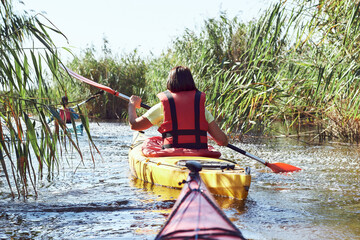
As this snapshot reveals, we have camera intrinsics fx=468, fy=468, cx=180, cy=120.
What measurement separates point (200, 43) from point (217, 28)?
586mm

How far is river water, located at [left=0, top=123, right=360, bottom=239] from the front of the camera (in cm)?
290

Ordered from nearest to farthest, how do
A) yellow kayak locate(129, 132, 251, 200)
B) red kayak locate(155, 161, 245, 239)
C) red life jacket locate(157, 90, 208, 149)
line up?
red kayak locate(155, 161, 245, 239)
yellow kayak locate(129, 132, 251, 200)
red life jacket locate(157, 90, 208, 149)

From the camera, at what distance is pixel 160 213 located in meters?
3.37

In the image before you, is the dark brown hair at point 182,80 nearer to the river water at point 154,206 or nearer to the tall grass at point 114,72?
the river water at point 154,206

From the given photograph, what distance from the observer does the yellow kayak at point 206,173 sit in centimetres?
363

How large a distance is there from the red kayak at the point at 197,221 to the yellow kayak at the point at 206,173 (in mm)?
1430

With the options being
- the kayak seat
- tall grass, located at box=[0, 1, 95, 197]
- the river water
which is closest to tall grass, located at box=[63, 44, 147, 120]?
the river water

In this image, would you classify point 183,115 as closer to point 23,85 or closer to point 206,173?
point 206,173

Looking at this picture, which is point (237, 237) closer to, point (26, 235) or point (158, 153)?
point (26, 235)

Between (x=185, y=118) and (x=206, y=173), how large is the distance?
57 centimetres

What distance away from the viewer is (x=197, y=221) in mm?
1709

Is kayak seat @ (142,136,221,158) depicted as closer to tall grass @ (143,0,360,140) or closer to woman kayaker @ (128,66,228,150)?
woman kayaker @ (128,66,228,150)

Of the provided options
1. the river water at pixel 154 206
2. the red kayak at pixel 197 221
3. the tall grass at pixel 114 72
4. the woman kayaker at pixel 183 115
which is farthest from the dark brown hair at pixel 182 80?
the tall grass at pixel 114 72

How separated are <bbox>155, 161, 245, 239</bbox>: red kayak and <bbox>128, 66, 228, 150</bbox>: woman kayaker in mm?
2086
